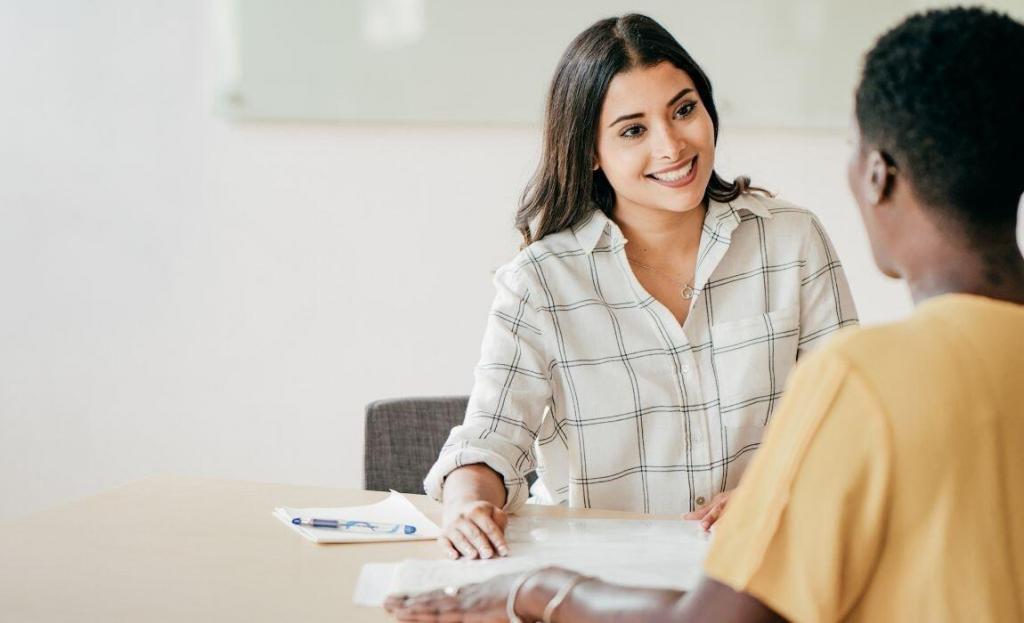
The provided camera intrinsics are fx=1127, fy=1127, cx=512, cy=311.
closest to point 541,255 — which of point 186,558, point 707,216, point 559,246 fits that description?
point 559,246

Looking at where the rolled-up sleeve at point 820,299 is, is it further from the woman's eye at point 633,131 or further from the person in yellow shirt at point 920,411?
the person in yellow shirt at point 920,411

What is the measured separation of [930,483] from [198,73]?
2.65m

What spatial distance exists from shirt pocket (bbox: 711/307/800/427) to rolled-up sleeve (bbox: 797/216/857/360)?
4 centimetres

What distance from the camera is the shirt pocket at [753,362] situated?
1824mm

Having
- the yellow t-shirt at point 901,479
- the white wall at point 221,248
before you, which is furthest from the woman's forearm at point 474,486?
the white wall at point 221,248

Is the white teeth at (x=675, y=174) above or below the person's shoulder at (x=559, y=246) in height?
above

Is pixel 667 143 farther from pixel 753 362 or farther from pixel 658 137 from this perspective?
pixel 753 362

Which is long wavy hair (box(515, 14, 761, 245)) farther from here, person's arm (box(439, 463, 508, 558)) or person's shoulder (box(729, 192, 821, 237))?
person's arm (box(439, 463, 508, 558))

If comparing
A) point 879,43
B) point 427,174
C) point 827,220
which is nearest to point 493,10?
point 427,174

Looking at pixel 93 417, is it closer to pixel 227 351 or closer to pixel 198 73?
pixel 227 351

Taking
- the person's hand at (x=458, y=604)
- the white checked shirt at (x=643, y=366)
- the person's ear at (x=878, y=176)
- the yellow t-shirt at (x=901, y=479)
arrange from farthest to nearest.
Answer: the white checked shirt at (x=643, y=366)
the person's hand at (x=458, y=604)
the person's ear at (x=878, y=176)
the yellow t-shirt at (x=901, y=479)

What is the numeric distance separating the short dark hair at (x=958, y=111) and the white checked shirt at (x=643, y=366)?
0.94m

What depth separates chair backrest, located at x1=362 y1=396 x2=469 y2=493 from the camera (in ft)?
6.91

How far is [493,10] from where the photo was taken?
9.80 feet
